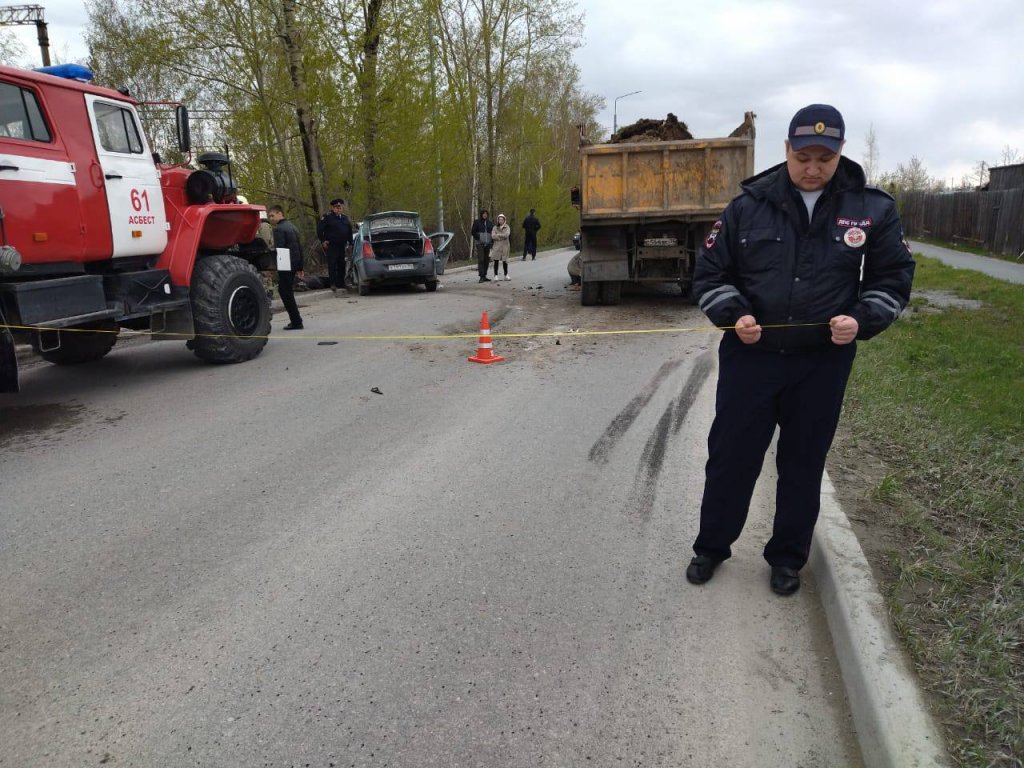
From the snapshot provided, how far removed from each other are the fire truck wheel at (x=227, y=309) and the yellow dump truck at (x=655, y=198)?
5.58 metres

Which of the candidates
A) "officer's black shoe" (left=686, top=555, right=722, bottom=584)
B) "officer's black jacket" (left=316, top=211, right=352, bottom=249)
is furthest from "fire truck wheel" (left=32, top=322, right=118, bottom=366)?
"officer's black jacket" (left=316, top=211, right=352, bottom=249)

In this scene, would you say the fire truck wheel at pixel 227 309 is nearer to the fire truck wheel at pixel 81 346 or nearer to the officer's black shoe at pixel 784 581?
the fire truck wheel at pixel 81 346

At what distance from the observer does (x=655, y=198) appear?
459 inches

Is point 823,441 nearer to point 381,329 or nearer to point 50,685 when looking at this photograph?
point 50,685

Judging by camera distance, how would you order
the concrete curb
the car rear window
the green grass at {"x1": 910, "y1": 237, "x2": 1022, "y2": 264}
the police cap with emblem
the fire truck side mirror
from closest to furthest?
the concrete curb, the police cap with emblem, the fire truck side mirror, the car rear window, the green grass at {"x1": 910, "y1": 237, "x2": 1022, "y2": 264}

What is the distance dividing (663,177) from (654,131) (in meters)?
1.91

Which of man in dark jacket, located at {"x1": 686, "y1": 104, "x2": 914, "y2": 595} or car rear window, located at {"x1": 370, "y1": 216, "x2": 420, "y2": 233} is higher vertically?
car rear window, located at {"x1": 370, "y1": 216, "x2": 420, "y2": 233}

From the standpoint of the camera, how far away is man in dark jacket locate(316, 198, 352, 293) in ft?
51.6

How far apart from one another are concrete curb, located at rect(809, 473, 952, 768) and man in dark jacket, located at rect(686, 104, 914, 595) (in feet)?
0.63

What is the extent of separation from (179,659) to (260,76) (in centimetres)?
1832

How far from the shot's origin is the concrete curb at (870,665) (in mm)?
2123

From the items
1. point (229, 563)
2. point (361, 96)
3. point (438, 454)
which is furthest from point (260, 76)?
point (229, 563)

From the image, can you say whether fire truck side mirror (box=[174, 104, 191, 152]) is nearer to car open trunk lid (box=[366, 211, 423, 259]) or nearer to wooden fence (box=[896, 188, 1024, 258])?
car open trunk lid (box=[366, 211, 423, 259])

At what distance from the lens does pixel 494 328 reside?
10664 mm
